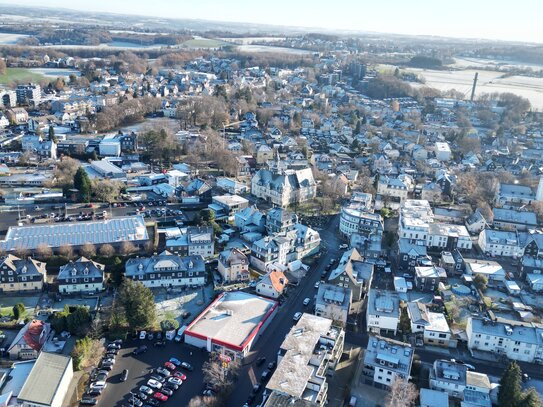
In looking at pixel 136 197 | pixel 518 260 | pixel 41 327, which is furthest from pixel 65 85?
pixel 518 260

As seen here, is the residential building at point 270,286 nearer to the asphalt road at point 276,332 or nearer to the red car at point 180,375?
the asphalt road at point 276,332

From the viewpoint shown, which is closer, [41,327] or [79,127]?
[41,327]

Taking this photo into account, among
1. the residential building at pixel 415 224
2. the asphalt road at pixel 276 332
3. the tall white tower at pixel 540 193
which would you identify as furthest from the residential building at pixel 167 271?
the tall white tower at pixel 540 193

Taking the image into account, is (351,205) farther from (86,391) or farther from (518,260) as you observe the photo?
(86,391)

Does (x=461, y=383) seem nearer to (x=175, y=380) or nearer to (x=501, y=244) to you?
(x=175, y=380)

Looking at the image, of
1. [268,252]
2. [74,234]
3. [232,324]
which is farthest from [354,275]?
[74,234]

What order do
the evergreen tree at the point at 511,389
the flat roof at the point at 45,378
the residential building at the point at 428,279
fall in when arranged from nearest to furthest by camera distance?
the flat roof at the point at 45,378 → the evergreen tree at the point at 511,389 → the residential building at the point at 428,279

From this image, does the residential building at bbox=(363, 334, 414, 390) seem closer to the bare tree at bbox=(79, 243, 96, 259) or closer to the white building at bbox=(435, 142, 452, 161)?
the bare tree at bbox=(79, 243, 96, 259)
